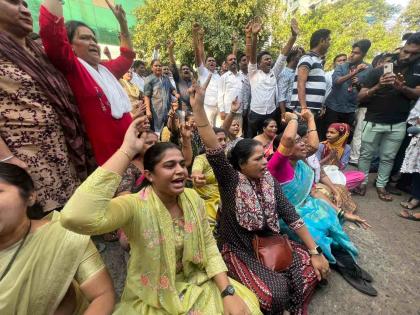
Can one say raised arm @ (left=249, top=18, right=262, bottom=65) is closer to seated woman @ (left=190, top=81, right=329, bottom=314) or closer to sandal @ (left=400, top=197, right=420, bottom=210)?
seated woman @ (left=190, top=81, right=329, bottom=314)

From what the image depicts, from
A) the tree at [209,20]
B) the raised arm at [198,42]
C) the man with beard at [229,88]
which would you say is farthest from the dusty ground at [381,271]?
the tree at [209,20]

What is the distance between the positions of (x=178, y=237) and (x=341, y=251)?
6.09 feet

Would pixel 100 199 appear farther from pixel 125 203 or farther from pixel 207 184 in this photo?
pixel 207 184

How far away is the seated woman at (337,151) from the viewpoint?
13.5 ft

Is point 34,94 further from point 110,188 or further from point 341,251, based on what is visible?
→ point 341,251

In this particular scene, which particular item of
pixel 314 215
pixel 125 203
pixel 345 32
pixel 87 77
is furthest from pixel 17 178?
pixel 345 32

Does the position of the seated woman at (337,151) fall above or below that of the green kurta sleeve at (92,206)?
below

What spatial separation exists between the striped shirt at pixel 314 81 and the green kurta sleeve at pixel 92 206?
11.4 ft

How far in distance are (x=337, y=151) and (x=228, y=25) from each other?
1045 cm

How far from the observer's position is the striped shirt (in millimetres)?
3873

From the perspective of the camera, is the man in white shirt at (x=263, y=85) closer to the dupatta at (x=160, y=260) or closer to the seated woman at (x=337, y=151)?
the seated woman at (x=337, y=151)

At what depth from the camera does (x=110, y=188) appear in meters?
1.17

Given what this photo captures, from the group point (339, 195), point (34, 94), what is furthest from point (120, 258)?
point (339, 195)

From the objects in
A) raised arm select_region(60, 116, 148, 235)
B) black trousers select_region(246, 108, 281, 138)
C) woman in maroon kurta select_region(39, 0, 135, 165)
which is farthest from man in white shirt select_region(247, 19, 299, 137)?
raised arm select_region(60, 116, 148, 235)
